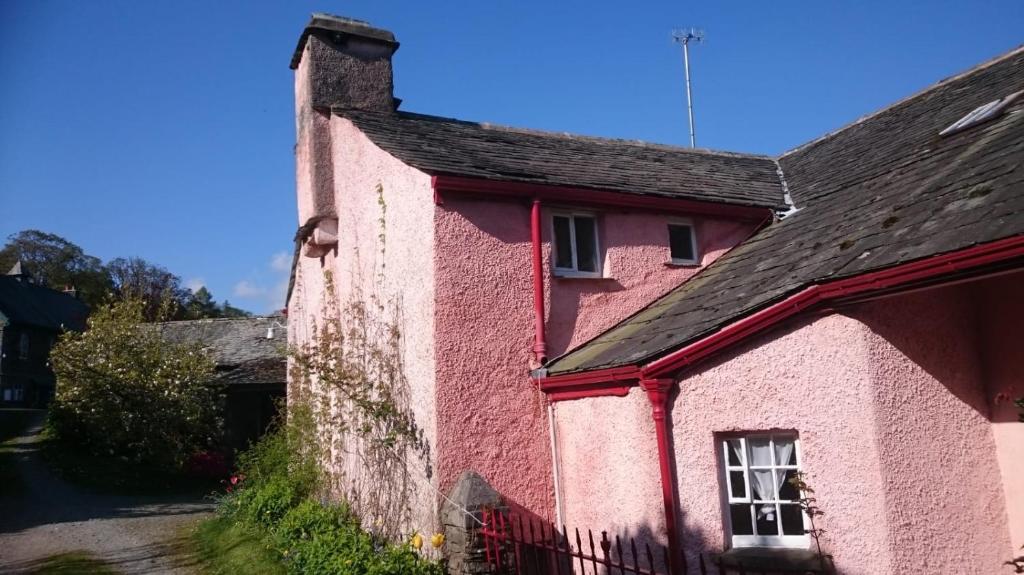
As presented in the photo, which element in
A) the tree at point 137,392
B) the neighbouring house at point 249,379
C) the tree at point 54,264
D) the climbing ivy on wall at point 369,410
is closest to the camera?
the climbing ivy on wall at point 369,410

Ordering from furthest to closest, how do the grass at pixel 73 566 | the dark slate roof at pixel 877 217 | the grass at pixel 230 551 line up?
the grass at pixel 73 566, the grass at pixel 230 551, the dark slate roof at pixel 877 217

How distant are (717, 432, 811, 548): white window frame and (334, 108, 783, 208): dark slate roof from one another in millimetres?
4021

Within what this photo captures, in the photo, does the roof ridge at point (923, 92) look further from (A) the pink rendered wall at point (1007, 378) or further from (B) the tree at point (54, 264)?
(B) the tree at point (54, 264)

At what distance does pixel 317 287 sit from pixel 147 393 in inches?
385

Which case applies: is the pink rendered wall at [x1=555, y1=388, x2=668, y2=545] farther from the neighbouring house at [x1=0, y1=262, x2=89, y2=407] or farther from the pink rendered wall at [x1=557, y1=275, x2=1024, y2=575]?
the neighbouring house at [x1=0, y1=262, x2=89, y2=407]

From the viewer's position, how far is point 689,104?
19.2 m

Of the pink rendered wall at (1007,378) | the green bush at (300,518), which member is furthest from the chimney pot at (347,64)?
the pink rendered wall at (1007,378)

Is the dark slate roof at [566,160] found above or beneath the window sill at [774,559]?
above

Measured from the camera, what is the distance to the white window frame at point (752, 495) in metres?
6.32

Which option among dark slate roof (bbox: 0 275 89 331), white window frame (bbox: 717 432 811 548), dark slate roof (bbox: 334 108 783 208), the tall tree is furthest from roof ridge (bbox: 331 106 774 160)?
the tall tree

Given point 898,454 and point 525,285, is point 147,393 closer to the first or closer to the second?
point 525,285

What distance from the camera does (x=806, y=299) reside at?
5977 mm

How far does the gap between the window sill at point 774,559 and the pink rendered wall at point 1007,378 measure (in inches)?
68.7

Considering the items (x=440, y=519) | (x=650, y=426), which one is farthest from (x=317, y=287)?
(x=650, y=426)
